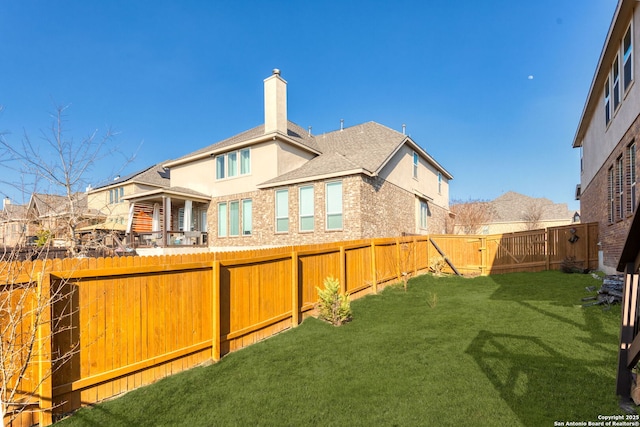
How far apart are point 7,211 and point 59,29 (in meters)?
8.64

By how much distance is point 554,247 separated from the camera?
43.5 ft

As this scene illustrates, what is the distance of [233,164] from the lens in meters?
18.3

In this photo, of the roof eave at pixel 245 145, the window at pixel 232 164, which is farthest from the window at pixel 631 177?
the window at pixel 232 164

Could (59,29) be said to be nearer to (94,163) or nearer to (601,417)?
(94,163)

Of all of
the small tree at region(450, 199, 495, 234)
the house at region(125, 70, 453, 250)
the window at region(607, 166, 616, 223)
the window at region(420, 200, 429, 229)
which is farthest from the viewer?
the small tree at region(450, 199, 495, 234)

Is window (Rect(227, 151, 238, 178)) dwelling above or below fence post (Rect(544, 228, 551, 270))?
above

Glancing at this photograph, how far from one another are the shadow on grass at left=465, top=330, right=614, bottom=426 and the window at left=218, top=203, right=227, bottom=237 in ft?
A: 50.8

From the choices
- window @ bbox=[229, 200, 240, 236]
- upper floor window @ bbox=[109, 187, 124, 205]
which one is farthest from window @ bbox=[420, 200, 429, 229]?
upper floor window @ bbox=[109, 187, 124, 205]

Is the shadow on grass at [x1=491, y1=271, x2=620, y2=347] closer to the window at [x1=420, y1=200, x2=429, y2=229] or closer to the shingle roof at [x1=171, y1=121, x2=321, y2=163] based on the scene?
the window at [x1=420, y1=200, x2=429, y2=229]

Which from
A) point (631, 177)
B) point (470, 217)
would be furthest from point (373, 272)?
point (470, 217)

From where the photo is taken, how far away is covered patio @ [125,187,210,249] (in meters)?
18.0

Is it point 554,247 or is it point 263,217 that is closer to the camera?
point 554,247

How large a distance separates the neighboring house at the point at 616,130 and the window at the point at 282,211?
12149 millimetres

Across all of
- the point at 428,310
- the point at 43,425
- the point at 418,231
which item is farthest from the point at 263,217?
the point at 43,425
